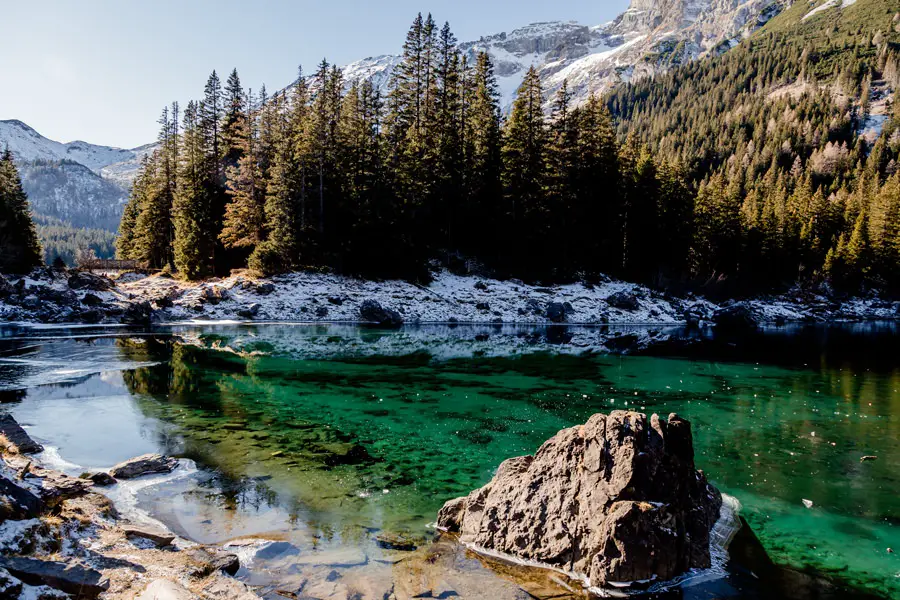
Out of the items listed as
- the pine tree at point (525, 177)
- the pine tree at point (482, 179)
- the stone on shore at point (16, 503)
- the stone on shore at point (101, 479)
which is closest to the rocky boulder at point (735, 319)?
the pine tree at point (525, 177)

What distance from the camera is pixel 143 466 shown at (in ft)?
35.3

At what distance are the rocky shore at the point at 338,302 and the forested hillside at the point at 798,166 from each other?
20340 millimetres

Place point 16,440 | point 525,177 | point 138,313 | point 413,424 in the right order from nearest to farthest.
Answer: point 16,440 → point 413,424 → point 138,313 → point 525,177

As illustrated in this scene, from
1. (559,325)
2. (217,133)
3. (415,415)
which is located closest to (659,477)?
(415,415)

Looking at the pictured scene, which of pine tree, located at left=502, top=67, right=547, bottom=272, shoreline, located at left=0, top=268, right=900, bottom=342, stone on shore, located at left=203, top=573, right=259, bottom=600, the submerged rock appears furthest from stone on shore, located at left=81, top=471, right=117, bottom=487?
pine tree, located at left=502, top=67, right=547, bottom=272

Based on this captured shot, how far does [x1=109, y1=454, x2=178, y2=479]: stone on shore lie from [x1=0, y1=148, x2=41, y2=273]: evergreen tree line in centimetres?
4235

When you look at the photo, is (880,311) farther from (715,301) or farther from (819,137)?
(819,137)

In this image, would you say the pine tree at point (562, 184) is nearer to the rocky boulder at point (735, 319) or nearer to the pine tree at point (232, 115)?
the rocky boulder at point (735, 319)

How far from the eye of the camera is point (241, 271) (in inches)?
1986

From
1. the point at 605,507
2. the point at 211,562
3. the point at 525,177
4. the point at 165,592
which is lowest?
the point at 211,562

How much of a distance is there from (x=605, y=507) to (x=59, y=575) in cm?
672

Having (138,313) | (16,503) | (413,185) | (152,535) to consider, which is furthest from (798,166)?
(16,503)

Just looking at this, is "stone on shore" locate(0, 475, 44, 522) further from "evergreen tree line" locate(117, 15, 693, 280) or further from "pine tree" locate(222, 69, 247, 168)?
"pine tree" locate(222, 69, 247, 168)

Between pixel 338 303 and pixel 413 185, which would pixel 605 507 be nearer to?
pixel 338 303
